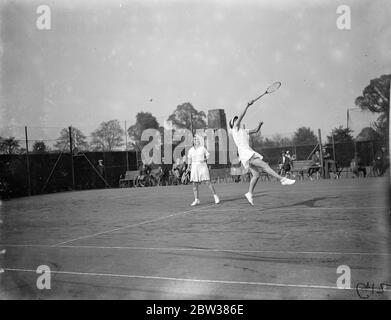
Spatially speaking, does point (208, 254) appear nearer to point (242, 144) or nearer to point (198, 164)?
point (242, 144)

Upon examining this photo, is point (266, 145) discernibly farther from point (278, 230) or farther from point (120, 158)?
point (278, 230)

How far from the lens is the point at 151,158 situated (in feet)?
79.7

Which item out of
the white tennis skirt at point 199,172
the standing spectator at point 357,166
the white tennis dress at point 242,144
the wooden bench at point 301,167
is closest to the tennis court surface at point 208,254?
the white tennis dress at point 242,144

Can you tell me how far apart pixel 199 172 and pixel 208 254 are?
542 cm

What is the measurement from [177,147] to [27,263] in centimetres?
1995

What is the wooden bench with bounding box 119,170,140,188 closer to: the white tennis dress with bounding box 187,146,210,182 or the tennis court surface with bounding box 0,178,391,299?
the white tennis dress with bounding box 187,146,210,182

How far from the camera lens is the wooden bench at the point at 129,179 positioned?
74.9 feet

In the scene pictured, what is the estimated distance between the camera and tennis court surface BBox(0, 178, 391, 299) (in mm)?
3645

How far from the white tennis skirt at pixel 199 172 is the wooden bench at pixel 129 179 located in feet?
42.4

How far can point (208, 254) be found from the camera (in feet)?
15.9

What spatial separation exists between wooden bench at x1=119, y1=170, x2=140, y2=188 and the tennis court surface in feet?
Answer: 46.6

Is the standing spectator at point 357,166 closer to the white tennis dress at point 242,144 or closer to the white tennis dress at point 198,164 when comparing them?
the white tennis dress at point 198,164
